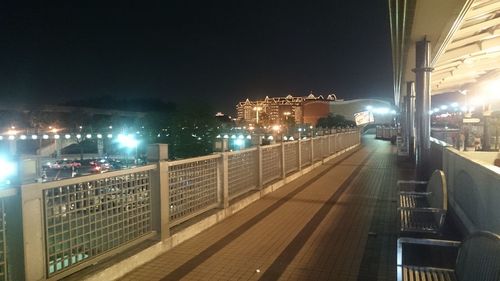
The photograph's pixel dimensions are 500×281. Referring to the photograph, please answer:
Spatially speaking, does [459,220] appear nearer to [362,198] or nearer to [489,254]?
[362,198]

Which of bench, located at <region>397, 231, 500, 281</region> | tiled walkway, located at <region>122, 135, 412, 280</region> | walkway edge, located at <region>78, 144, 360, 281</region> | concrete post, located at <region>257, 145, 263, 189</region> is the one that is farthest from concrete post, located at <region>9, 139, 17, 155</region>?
concrete post, located at <region>257, 145, 263, 189</region>

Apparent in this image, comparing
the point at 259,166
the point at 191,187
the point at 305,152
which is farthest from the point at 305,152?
the point at 191,187

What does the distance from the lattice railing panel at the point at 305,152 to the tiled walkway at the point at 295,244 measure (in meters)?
4.43

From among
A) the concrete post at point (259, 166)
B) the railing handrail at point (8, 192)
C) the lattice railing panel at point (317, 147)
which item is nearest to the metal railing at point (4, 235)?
the railing handrail at point (8, 192)

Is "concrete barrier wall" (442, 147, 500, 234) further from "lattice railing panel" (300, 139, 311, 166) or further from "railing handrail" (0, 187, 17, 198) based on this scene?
"lattice railing panel" (300, 139, 311, 166)

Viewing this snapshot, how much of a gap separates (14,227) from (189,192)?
3.13 metres

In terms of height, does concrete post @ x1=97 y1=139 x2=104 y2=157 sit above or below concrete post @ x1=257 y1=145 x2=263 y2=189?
below

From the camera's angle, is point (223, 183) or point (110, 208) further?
point (223, 183)

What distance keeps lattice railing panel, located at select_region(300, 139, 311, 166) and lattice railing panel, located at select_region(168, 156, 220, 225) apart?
23.1ft

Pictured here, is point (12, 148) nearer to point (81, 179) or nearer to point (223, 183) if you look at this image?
point (81, 179)

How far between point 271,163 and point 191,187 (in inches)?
174

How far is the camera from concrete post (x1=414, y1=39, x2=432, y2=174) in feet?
34.0

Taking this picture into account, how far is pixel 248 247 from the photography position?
5758 millimetres

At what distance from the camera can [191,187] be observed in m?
6.53
